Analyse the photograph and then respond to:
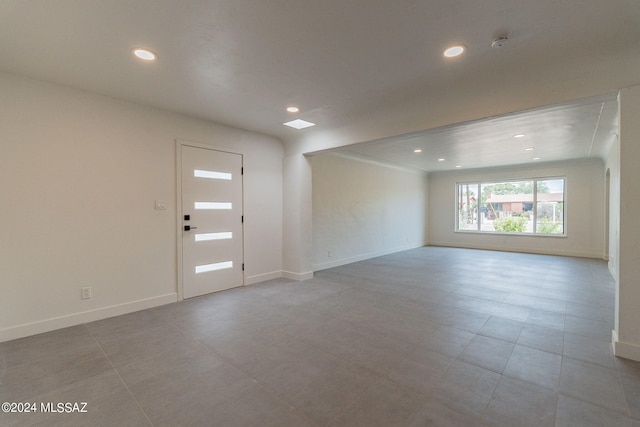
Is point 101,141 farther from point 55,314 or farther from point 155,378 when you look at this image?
point 155,378

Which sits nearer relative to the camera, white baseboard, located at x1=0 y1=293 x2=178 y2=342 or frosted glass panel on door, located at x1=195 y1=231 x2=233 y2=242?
white baseboard, located at x1=0 y1=293 x2=178 y2=342

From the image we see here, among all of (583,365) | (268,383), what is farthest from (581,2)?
(268,383)

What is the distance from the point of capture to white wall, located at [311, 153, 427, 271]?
6.21 m

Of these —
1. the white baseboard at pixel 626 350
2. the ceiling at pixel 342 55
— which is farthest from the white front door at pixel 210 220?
the white baseboard at pixel 626 350

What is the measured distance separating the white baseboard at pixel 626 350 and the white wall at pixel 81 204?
500 centimetres

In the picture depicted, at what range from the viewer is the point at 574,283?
15.9 feet

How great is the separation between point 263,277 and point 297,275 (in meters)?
0.63

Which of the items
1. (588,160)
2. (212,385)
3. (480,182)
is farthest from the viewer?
(480,182)

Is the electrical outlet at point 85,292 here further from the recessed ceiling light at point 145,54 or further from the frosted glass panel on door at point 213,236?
the recessed ceiling light at point 145,54

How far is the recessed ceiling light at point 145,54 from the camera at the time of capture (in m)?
2.44

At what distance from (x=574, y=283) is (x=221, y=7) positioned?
6.46 metres

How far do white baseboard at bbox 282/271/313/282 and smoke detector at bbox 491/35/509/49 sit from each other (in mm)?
4259

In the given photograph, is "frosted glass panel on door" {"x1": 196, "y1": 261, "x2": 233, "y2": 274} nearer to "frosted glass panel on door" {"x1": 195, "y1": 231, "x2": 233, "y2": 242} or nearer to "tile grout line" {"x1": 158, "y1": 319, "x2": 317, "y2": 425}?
"frosted glass panel on door" {"x1": 195, "y1": 231, "x2": 233, "y2": 242}

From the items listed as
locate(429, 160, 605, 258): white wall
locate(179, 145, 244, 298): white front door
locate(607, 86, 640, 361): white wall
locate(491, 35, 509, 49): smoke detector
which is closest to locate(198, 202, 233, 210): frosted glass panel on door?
locate(179, 145, 244, 298): white front door
